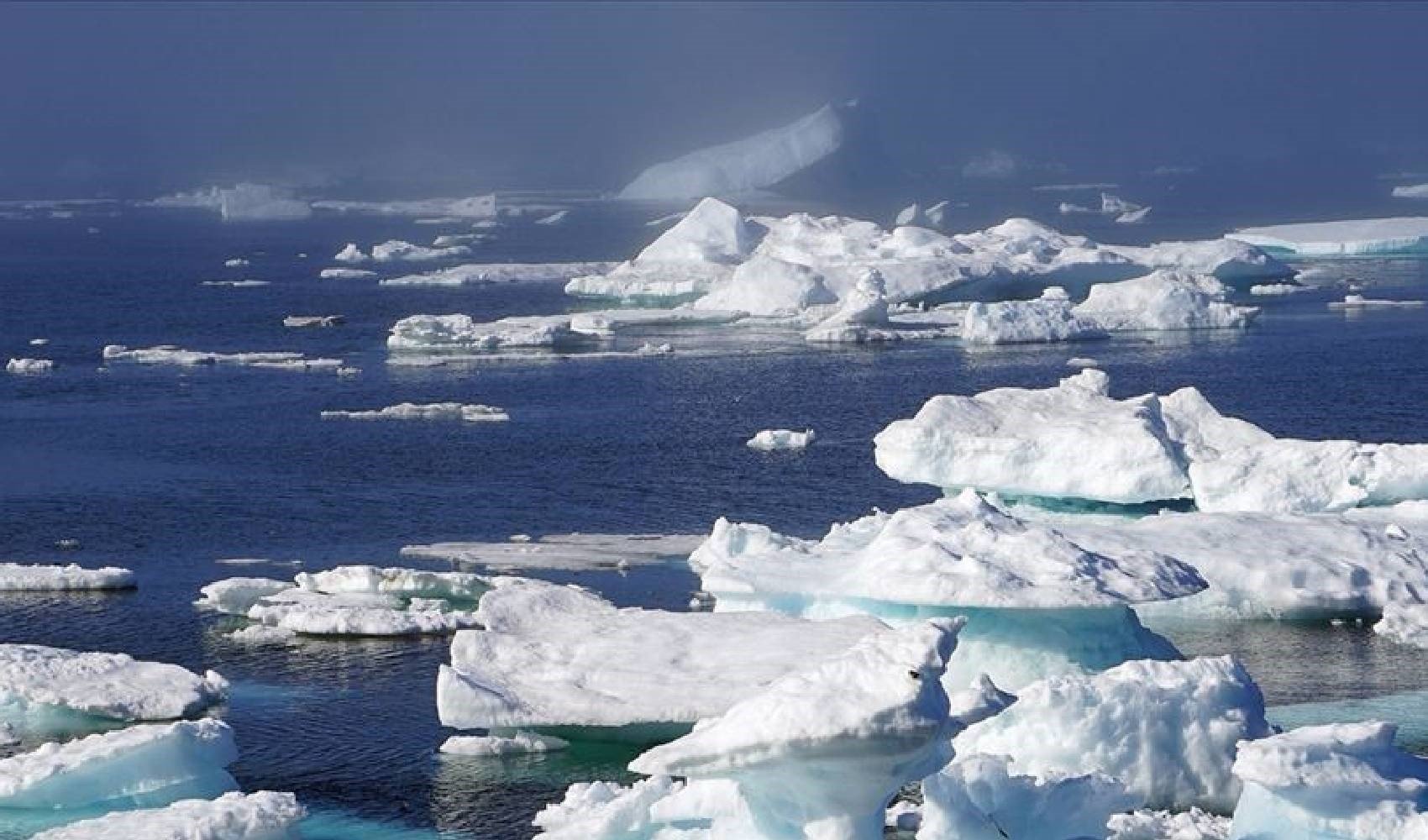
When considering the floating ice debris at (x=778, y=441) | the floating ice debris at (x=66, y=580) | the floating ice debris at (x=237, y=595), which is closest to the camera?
the floating ice debris at (x=237, y=595)

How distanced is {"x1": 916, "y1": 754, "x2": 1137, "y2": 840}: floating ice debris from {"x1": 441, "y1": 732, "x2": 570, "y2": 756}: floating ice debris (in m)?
3.81

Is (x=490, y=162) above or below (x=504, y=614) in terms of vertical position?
above

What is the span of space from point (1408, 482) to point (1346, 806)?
408 inches

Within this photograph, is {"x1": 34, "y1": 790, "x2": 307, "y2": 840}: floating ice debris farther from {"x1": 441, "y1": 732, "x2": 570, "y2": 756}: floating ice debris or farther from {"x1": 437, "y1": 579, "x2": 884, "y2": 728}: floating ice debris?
{"x1": 441, "y1": 732, "x2": 570, "y2": 756}: floating ice debris

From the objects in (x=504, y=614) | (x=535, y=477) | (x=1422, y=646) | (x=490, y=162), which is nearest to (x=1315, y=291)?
(x=535, y=477)

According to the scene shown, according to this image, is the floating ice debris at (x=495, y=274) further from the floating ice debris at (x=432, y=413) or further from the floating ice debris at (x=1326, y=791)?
the floating ice debris at (x=1326, y=791)

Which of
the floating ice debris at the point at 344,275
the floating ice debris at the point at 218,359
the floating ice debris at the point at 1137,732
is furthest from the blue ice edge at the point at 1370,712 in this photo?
the floating ice debris at the point at 344,275

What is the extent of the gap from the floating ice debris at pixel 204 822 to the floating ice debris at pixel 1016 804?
4.16 m

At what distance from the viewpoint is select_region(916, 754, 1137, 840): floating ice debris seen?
13.5 metres

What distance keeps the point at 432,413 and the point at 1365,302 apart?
880 inches

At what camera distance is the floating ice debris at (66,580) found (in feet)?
77.0

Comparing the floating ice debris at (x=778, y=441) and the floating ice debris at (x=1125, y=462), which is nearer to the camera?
the floating ice debris at (x=1125, y=462)

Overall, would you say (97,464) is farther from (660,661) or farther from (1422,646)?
(1422,646)

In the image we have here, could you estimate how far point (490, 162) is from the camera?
150875 mm
